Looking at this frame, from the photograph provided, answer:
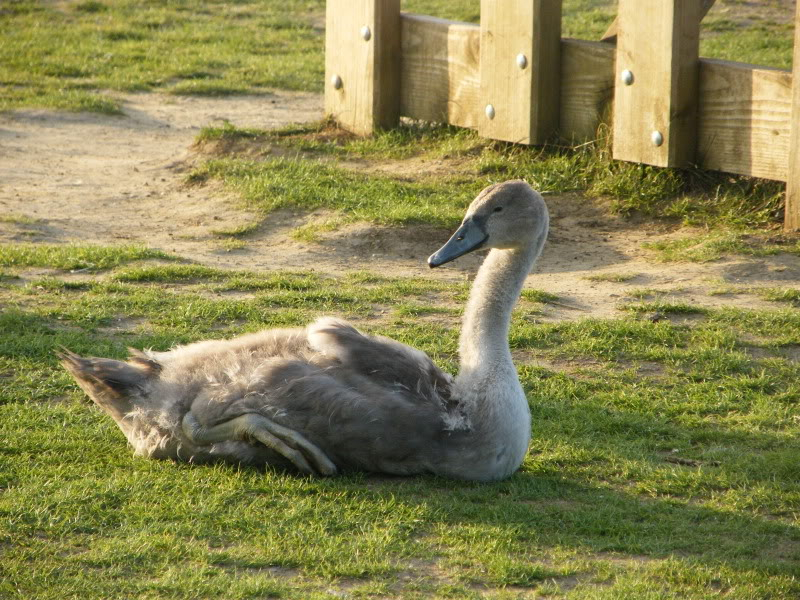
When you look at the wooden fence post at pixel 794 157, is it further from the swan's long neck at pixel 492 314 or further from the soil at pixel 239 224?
the swan's long neck at pixel 492 314

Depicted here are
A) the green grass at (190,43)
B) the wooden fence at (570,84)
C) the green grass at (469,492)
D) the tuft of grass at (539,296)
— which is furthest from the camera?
the green grass at (190,43)

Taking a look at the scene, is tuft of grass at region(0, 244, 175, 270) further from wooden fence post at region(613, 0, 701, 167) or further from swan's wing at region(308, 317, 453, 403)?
wooden fence post at region(613, 0, 701, 167)

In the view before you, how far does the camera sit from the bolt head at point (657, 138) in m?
7.98

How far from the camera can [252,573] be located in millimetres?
3869

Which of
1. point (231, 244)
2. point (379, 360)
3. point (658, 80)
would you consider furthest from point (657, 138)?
point (379, 360)

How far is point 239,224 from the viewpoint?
8.20 meters

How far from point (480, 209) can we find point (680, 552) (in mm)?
1600

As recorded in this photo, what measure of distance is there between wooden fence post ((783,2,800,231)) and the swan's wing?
3.61 m

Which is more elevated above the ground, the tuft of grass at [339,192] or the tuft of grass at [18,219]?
the tuft of grass at [339,192]

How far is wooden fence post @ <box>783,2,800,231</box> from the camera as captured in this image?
7.20 m

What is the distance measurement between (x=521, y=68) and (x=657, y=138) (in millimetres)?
1273

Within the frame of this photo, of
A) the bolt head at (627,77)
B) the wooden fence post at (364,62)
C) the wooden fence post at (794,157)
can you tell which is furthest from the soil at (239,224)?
the bolt head at (627,77)

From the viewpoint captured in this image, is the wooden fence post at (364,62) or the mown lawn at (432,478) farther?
the wooden fence post at (364,62)

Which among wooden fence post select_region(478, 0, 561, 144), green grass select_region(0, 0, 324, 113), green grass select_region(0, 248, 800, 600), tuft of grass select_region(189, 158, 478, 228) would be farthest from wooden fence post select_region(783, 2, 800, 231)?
green grass select_region(0, 0, 324, 113)
